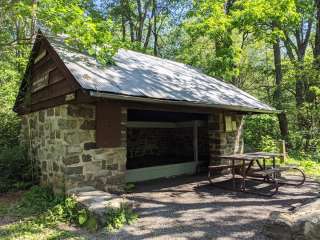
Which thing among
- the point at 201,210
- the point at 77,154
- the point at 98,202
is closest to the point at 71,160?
the point at 77,154

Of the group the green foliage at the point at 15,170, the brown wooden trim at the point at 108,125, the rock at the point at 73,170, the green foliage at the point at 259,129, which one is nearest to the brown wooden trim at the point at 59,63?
the brown wooden trim at the point at 108,125

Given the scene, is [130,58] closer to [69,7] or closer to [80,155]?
[69,7]

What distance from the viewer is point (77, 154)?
18.5ft

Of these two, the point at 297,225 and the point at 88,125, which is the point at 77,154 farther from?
the point at 297,225

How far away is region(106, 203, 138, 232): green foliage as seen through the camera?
14.3 ft

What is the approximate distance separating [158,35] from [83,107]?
679 inches

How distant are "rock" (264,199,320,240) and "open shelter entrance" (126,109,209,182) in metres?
5.07

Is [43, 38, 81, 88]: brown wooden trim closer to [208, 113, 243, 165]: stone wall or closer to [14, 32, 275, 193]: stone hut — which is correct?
[14, 32, 275, 193]: stone hut

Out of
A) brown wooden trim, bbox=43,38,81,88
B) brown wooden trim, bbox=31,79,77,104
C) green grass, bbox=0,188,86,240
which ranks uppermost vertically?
brown wooden trim, bbox=43,38,81,88

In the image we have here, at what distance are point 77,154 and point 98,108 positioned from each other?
3.17ft

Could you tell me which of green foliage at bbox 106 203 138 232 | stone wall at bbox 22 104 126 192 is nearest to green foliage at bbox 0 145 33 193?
stone wall at bbox 22 104 126 192

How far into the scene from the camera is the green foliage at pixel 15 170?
279 inches

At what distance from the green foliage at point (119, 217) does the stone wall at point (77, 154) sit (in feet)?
4.29

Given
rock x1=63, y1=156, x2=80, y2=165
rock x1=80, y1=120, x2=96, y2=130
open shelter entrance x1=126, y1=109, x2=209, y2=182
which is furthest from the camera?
open shelter entrance x1=126, y1=109, x2=209, y2=182
